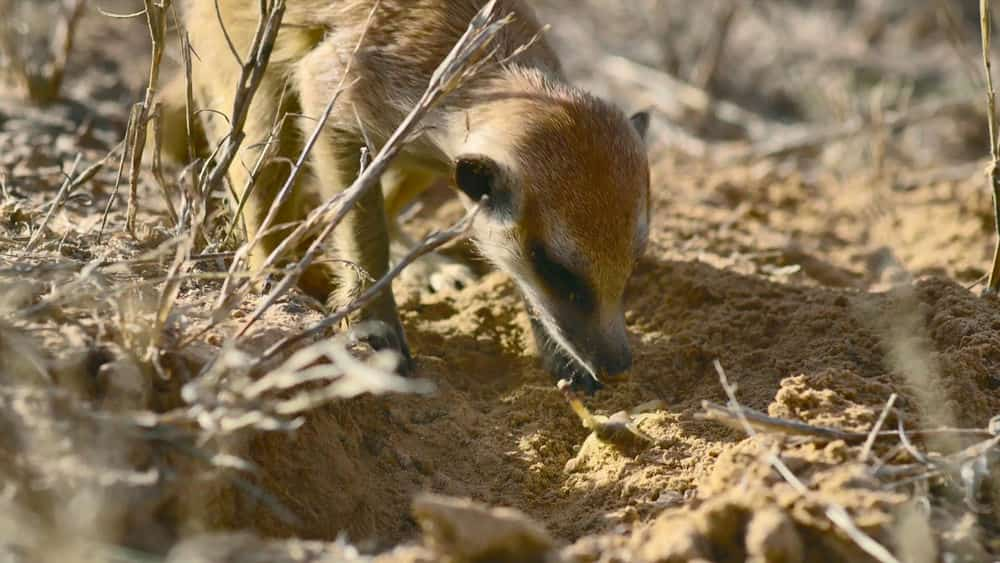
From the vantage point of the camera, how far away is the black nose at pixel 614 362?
12.7 ft

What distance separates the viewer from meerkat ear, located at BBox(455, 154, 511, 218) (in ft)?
12.9

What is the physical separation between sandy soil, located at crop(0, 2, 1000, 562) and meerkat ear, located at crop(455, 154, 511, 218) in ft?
2.38

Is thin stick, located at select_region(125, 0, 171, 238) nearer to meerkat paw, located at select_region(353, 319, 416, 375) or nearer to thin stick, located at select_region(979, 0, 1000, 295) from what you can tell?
meerkat paw, located at select_region(353, 319, 416, 375)

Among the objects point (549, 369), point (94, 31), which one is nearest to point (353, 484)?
point (549, 369)

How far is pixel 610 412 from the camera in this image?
12.7 feet

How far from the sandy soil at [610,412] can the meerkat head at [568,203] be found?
279 mm

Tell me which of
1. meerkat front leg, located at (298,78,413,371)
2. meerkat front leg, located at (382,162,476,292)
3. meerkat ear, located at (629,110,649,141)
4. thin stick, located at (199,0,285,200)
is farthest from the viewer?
meerkat front leg, located at (382,162,476,292)

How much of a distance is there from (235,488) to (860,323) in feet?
7.67

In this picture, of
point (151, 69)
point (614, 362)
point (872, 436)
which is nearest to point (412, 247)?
point (614, 362)

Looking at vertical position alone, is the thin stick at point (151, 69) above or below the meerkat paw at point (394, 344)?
above

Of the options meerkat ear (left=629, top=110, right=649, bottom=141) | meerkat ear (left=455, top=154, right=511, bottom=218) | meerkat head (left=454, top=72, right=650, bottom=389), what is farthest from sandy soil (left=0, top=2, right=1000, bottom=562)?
meerkat ear (left=455, top=154, right=511, bottom=218)

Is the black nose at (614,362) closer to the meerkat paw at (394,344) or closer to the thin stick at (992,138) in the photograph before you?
the meerkat paw at (394,344)

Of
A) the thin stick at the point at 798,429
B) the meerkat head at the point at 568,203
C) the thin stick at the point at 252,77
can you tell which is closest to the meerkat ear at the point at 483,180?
the meerkat head at the point at 568,203

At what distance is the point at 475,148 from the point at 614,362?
0.99 m
